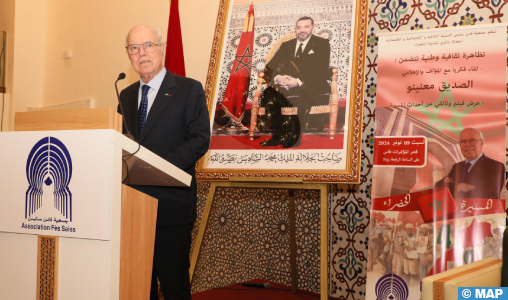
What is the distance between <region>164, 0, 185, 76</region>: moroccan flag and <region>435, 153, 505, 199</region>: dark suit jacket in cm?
208

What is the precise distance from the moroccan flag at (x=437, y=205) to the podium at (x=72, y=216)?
59.6 inches

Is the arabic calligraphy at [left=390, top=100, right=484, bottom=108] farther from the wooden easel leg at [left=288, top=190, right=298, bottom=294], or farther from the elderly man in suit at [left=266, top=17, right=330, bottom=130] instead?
the wooden easel leg at [left=288, top=190, right=298, bottom=294]

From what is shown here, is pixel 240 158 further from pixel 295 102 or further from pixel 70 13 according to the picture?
pixel 70 13

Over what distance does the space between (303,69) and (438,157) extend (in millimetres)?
949

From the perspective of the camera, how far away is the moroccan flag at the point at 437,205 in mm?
2279

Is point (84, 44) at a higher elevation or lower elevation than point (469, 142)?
higher

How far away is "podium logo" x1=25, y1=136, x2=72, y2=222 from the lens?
52.0 inches

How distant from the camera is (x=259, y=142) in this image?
2.68 metres

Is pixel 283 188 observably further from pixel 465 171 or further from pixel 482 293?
pixel 482 293

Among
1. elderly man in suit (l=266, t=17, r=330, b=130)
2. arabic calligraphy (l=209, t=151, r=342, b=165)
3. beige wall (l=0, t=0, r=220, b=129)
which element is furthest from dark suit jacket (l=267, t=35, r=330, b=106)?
beige wall (l=0, t=0, r=220, b=129)

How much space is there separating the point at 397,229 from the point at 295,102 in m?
0.95

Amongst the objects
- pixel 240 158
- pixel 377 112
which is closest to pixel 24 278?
pixel 240 158

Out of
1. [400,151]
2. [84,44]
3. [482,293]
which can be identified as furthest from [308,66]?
[84,44]

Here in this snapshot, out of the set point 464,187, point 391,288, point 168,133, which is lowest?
point 391,288
